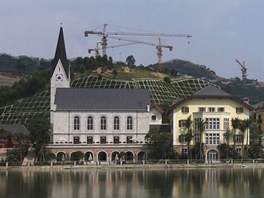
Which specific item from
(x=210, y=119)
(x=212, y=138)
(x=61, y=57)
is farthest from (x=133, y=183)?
(x=61, y=57)

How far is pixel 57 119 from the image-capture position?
301ft

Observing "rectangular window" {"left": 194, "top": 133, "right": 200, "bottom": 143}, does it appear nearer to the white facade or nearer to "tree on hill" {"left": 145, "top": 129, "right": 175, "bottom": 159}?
"tree on hill" {"left": 145, "top": 129, "right": 175, "bottom": 159}

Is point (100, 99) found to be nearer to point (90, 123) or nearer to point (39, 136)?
point (90, 123)

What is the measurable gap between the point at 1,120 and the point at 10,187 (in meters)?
89.7

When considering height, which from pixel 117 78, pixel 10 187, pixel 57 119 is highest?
pixel 117 78

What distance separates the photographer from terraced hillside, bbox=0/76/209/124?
140500mm

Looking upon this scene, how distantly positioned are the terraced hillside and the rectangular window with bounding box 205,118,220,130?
5101cm

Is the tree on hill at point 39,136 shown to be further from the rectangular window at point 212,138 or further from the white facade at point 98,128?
the rectangular window at point 212,138

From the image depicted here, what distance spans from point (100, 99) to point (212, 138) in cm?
1807

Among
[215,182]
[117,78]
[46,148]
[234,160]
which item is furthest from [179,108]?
[117,78]

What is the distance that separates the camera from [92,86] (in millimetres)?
155250

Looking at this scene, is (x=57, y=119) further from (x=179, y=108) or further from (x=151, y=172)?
(x=151, y=172)

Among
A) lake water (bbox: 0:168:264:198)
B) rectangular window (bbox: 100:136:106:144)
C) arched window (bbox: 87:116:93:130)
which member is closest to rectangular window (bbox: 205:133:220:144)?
lake water (bbox: 0:168:264:198)

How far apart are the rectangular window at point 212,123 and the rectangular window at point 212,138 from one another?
3.31ft
